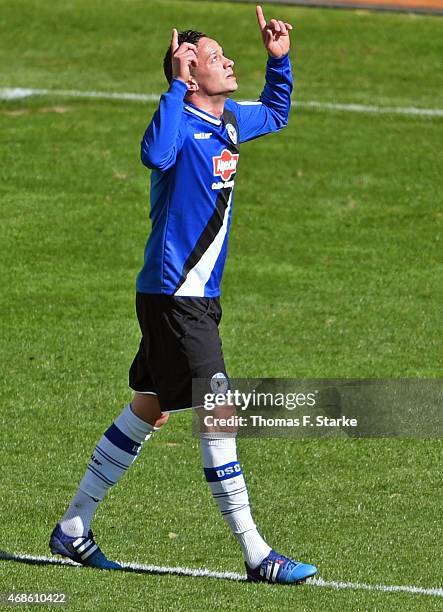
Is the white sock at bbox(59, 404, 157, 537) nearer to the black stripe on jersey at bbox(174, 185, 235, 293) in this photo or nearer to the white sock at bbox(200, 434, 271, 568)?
the white sock at bbox(200, 434, 271, 568)

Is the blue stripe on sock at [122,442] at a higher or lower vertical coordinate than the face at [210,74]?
lower

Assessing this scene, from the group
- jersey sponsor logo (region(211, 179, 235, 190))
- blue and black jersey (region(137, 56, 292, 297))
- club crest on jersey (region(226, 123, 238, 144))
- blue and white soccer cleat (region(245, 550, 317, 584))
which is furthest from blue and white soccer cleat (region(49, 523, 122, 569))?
club crest on jersey (region(226, 123, 238, 144))

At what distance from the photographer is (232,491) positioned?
6.41m

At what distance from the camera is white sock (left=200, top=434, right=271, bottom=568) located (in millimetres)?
6422

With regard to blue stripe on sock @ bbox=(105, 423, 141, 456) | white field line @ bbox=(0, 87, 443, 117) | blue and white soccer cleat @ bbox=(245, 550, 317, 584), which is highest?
blue stripe on sock @ bbox=(105, 423, 141, 456)

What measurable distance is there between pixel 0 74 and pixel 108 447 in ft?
36.7

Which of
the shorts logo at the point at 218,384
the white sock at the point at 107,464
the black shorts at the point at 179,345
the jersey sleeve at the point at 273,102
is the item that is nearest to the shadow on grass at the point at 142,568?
the white sock at the point at 107,464

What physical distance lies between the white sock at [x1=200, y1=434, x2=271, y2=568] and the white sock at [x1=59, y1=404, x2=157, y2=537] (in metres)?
0.42

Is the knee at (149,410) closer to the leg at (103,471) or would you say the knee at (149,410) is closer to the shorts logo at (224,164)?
the leg at (103,471)

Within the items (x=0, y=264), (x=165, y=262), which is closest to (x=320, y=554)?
(x=165, y=262)

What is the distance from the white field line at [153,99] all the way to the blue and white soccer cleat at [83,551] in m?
10.0

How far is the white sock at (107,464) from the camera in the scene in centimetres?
674

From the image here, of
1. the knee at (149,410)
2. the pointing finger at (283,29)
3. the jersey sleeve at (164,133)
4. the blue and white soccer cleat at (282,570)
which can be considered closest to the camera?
the jersey sleeve at (164,133)

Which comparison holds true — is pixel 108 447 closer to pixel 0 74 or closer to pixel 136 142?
pixel 136 142
